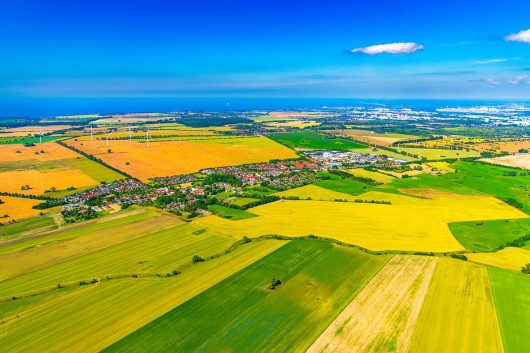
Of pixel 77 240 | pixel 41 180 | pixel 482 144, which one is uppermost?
pixel 482 144

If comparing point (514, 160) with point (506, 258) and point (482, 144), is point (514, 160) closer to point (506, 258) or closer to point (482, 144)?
point (482, 144)

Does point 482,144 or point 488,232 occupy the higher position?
point 482,144

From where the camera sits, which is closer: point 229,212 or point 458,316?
point 458,316

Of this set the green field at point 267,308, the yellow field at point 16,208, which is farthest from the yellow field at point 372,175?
the yellow field at point 16,208

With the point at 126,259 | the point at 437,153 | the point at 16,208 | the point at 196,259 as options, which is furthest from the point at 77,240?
the point at 437,153

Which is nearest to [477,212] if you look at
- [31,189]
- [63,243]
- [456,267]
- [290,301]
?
[456,267]

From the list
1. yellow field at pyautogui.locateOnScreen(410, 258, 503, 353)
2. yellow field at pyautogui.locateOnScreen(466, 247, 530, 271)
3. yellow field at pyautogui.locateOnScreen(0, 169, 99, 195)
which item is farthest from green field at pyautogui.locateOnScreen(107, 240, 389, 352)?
yellow field at pyautogui.locateOnScreen(0, 169, 99, 195)

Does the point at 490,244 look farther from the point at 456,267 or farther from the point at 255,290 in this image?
the point at 255,290
